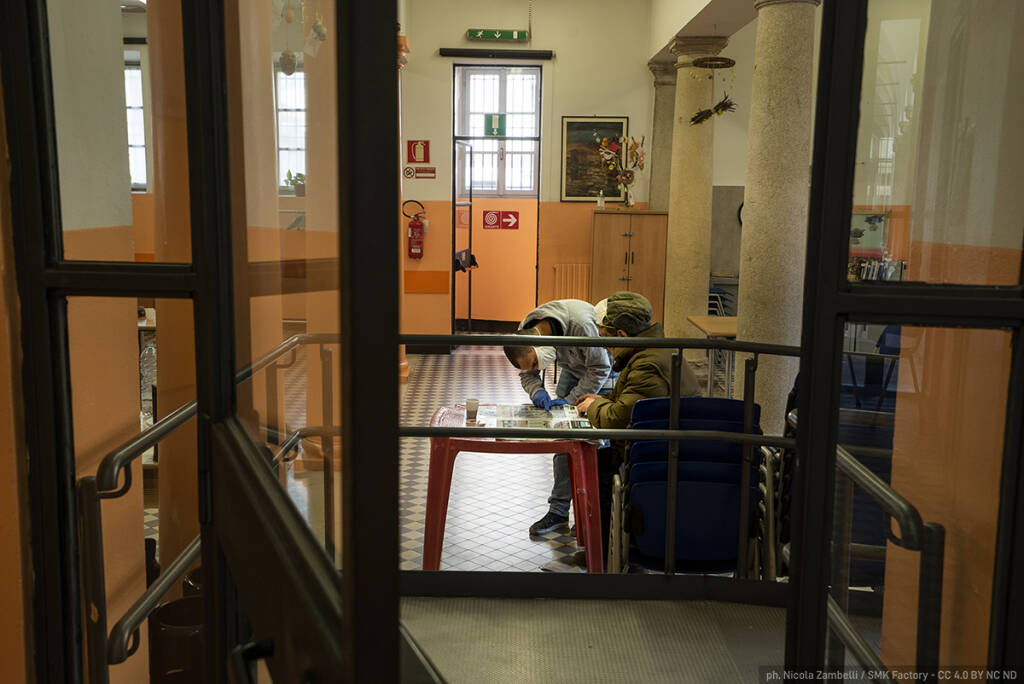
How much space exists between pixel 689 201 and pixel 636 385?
17.2 feet

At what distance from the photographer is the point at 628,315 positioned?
385cm

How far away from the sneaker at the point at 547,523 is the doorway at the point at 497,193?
5.01m

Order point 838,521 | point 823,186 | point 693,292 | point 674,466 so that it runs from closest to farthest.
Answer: point 823,186
point 838,521
point 674,466
point 693,292

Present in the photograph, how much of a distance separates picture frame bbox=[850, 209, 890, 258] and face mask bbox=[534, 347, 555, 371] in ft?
10.4

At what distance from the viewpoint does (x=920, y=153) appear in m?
1.19

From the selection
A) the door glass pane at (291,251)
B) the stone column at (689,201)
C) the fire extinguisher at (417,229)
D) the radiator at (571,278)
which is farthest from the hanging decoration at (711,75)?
Answer: the door glass pane at (291,251)

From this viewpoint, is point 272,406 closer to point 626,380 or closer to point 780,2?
point 626,380

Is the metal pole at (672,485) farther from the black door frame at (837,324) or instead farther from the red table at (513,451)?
the black door frame at (837,324)

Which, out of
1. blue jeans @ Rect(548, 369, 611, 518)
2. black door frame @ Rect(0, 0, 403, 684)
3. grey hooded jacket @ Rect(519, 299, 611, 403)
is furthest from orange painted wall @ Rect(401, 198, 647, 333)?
black door frame @ Rect(0, 0, 403, 684)

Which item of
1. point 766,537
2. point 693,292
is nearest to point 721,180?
point 693,292

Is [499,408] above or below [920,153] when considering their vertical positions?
below

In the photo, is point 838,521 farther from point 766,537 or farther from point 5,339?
point 766,537

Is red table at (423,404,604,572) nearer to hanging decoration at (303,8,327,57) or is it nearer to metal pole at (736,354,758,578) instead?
metal pole at (736,354,758,578)

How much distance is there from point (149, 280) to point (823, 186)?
1105mm
